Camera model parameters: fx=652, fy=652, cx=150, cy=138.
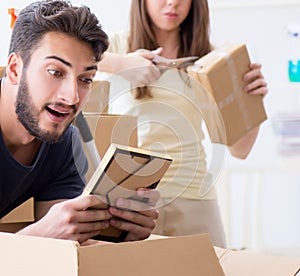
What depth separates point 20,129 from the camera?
1447mm

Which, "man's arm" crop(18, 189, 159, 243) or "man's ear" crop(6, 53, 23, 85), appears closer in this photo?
"man's arm" crop(18, 189, 159, 243)

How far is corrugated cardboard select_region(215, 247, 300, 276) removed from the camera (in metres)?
1.06

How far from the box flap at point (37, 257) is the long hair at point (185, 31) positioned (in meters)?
0.94

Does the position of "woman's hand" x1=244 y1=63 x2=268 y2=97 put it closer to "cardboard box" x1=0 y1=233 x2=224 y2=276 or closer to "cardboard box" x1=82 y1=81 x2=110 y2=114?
"cardboard box" x1=82 y1=81 x2=110 y2=114

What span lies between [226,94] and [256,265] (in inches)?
16.3

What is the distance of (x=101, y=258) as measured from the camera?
0.92 meters

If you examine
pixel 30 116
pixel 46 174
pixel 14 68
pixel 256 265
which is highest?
pixel 14 68

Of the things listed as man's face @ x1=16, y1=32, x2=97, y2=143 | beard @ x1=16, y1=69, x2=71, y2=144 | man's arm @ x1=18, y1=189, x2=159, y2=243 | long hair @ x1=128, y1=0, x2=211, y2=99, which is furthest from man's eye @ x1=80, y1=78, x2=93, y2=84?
long hair @ x1=128, y1=0, x2=211, y2=99

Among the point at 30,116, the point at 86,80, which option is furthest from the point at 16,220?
the point at 86,80

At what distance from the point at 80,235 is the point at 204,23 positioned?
84 centimetres

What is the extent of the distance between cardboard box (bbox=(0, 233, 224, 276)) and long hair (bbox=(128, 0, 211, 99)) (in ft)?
2.89

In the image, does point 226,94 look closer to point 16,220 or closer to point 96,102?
point 96,102

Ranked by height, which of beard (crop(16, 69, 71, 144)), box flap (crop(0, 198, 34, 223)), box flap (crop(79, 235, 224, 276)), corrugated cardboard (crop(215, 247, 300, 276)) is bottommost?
corrugated cardboard (crop(215, 247, 300, 276))

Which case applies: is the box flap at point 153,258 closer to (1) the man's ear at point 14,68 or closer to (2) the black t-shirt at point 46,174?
(2) the black t-shirt at point 46,174
